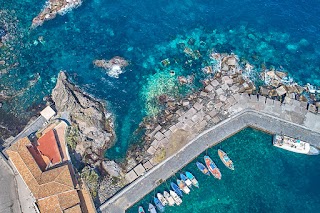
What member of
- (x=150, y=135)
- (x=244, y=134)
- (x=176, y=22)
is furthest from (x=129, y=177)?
(x=176, y=22)

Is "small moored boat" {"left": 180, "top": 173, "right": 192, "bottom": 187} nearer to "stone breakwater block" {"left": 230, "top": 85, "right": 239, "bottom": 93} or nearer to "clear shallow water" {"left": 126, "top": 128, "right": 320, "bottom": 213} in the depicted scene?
"clear shallow water" {"left": 126, "top": 128, "right": 320, "bottom": 213}

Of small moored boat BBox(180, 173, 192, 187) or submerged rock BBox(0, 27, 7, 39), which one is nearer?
small moored boat BBox(180, 173, 192, 187)

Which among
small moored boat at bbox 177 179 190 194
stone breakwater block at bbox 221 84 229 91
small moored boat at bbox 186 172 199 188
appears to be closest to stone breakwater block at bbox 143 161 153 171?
small moored boat at bbox 177 179 190 194

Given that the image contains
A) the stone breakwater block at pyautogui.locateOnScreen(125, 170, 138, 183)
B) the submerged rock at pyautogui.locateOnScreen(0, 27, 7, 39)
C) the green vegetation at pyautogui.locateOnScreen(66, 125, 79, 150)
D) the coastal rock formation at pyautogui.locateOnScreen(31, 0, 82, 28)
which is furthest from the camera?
the coastal rock formation at pyautogui.locateOnScreen(31, 0, 82, 28)

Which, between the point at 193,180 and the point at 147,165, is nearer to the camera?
the point at 193,180

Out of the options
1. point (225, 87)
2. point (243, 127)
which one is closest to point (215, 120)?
point (243, 127)

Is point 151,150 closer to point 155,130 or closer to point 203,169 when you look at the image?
point 155,130
